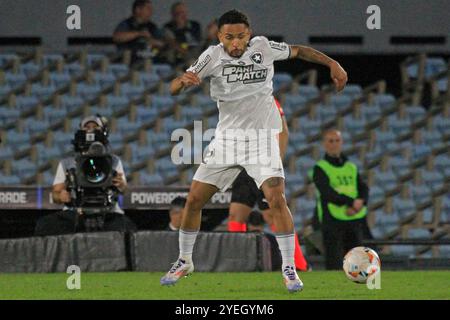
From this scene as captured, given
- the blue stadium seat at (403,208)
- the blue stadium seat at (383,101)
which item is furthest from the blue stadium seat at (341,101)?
the blue stadium seat at (403,208)

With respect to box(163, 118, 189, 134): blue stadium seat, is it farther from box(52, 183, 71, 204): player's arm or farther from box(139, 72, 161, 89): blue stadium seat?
box(52, 183, 71, 204): player's arm

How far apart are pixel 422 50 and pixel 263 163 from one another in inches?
402

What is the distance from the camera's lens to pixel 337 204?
11.2 m

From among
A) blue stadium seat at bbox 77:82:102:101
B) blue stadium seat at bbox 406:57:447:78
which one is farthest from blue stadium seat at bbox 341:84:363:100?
blue stadium seat at bbox 77:82:102:101

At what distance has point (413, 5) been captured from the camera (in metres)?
17.5

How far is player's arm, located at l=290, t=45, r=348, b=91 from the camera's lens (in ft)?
24.1

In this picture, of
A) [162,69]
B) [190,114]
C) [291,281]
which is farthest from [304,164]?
[291,281]

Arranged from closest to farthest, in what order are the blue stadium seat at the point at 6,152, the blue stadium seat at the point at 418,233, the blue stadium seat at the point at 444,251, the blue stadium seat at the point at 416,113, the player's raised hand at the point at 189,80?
the player's raised hand at the point at 189,80 < the blue stadium seat at the point at 6,152 < the blue stadium seat at the point at 444,251 < the blue stadium seat at the point at 418,233 < the blue stadium seat at the point at 416,113

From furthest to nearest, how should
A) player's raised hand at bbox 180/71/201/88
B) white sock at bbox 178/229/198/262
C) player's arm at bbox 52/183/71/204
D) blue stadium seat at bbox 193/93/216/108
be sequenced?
blue stadium seat at bbox 193/93/216/108
player's arm at bbox 52/183/71/204
white sock at bbox 178/229/198/262
player's raised hand at bbox 180/71/201/88

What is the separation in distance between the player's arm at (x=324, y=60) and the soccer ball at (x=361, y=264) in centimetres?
119

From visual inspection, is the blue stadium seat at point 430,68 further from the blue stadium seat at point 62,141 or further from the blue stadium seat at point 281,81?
the blue stadium seat at point 62,141

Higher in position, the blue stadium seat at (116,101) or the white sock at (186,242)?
the blue stadium seat at (116,101)

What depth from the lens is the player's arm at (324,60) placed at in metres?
7.36

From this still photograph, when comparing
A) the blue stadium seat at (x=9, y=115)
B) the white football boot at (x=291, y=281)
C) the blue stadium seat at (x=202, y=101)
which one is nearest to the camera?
the white football boot at (x=291, y=281)
